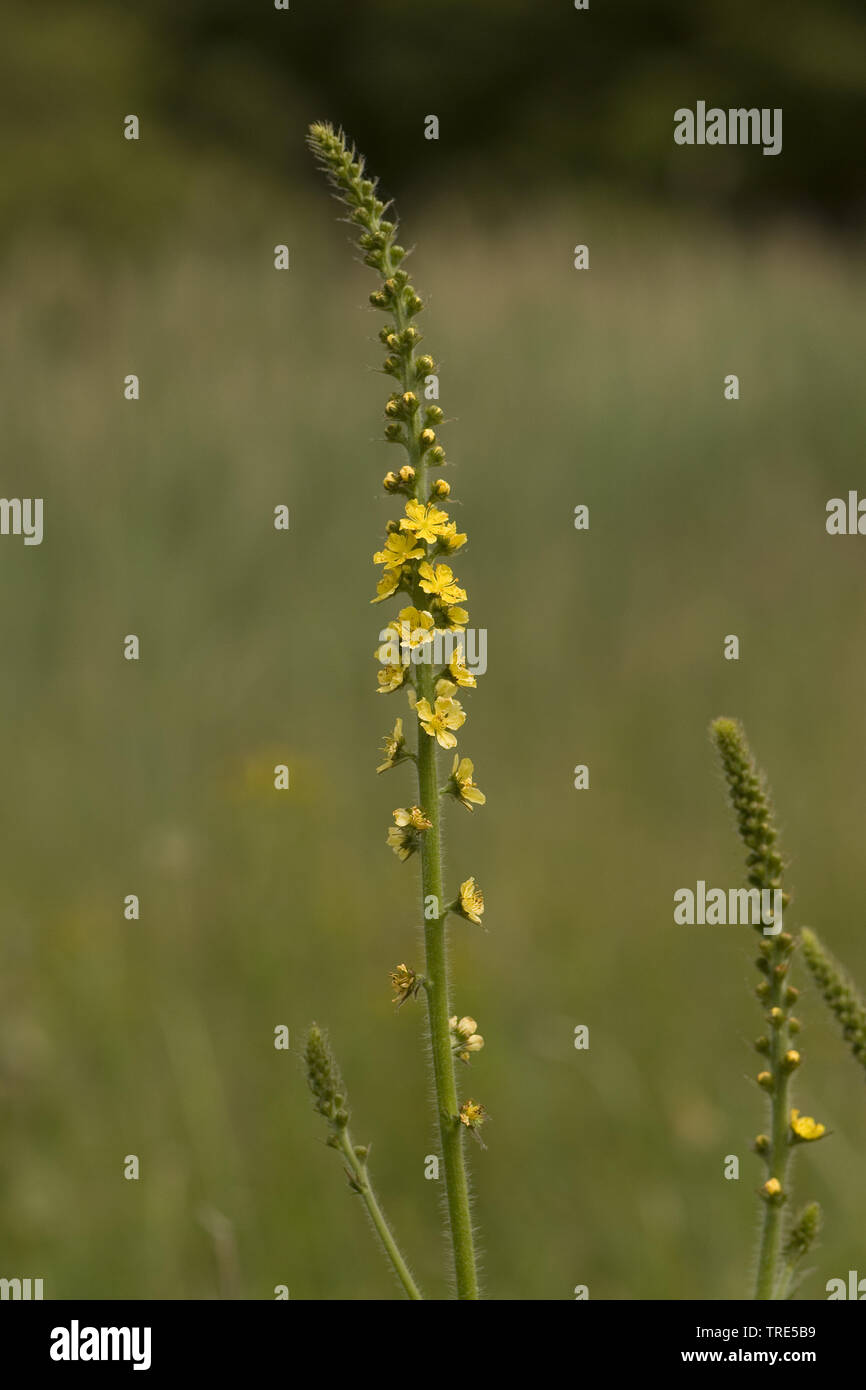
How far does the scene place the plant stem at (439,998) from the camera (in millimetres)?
1687

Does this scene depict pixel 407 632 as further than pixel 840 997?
No

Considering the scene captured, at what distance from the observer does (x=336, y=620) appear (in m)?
10.8

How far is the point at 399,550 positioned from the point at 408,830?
35 cm

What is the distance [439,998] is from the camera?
5.70ft

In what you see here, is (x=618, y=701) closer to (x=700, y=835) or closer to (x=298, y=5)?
(x=700, y=835)

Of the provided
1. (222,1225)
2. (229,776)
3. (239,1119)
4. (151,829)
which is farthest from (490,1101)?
(222,1225)

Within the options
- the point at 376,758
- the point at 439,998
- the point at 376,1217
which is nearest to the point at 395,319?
the point at 439,998

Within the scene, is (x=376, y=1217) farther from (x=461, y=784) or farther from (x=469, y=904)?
(x=461, y=784)

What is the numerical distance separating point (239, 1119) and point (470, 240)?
1403cm

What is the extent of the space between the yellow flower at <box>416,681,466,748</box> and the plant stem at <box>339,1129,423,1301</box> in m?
0.50

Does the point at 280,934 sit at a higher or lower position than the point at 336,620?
lower

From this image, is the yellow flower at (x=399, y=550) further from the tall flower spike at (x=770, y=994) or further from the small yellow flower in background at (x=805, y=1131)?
the small yellow flower in background at (x=805, y=1131)

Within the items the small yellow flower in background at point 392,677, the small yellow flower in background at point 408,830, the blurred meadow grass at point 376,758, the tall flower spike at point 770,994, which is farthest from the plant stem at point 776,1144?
the blurred meadow grass at point 376,758

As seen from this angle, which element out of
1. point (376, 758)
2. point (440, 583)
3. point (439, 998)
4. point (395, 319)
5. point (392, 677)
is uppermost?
point (376, 758)
